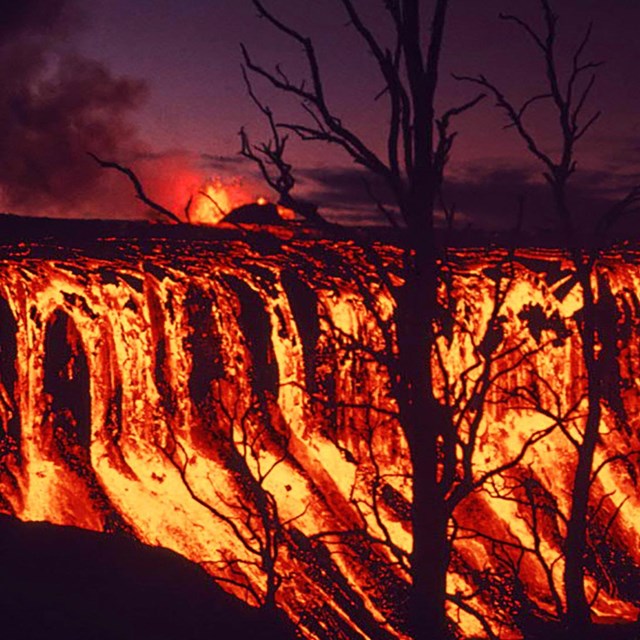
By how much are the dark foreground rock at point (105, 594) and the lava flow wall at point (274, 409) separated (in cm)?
224

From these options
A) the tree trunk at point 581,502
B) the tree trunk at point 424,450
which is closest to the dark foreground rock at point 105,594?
the tree trunk at point 424,450

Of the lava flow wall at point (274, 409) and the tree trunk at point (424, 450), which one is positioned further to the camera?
the lava flow wall at point (274, 409)

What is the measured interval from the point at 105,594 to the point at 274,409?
4.43m

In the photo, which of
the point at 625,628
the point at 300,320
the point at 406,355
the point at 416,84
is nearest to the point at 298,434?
the point at 300,320

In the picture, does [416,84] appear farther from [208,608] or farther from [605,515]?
[605,515]

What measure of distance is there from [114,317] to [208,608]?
396 cm

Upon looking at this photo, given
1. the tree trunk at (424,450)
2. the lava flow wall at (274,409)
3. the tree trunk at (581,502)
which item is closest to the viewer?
the tree trunk at (424,450)

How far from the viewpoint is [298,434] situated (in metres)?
8.96

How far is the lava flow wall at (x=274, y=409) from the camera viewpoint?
784 centimetres

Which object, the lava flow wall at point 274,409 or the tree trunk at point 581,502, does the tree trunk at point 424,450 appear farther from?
the lava flow wall at point 274,409

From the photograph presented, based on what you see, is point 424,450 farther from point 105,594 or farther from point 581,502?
point 581,502

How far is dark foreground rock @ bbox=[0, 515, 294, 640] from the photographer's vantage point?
387 centimetres

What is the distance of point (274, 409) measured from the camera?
347 inches

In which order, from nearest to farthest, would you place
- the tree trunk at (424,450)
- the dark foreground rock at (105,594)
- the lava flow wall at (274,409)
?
the dark foreground rock at (105,594)
the tree trunk at (424,450)
the lava flow wall at (274,409)
